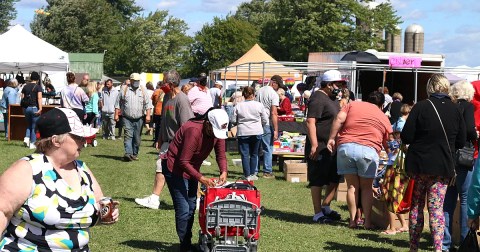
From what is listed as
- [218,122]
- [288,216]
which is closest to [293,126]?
[288,216]

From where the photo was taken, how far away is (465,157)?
29.7ft

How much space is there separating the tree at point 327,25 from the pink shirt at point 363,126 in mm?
63058

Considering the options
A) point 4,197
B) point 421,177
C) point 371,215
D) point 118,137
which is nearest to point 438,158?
point 421,177

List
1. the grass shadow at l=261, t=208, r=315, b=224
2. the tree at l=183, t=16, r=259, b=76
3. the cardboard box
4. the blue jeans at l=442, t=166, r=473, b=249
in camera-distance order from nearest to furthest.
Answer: the blue jeans at l=442, t=166, r=473, b=249 < the grass shadow at l=261, t=208, r=315, b=224 < the cardboard box < the tree at l=183, t=16, r=259, b=76

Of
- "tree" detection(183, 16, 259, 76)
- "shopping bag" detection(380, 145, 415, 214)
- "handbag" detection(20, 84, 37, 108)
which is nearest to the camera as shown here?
"shopping bag" detection(380, 145, 415, 214)

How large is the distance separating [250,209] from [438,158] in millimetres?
1967

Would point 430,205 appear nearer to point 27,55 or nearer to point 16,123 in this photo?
point 16,123

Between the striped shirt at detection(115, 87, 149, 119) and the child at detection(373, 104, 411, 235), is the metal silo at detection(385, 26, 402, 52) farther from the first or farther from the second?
the child at detection(373, 104, 411, 235)

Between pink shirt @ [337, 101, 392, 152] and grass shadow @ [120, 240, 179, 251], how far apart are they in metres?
2.68

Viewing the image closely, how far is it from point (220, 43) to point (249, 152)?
231 ft

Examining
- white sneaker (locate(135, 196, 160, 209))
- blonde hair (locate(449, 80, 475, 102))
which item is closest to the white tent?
white sneaker (locate(135, 196, 160, 209))

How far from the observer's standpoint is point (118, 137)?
2780 centimetres

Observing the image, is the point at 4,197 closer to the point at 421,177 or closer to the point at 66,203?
the point at 66,203

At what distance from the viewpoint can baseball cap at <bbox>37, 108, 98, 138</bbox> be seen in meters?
4.96
